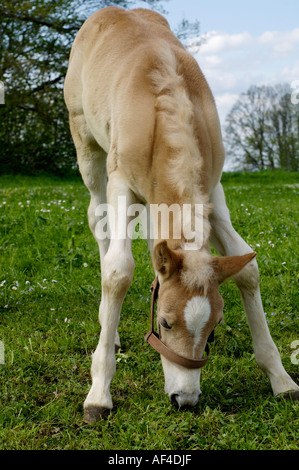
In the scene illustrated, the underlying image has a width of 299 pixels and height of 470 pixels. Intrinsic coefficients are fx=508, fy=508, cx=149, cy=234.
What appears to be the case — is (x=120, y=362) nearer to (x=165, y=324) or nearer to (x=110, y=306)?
(x=110, y=306)

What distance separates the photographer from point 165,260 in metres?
2.73

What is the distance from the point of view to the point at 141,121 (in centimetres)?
326

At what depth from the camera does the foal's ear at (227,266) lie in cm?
277

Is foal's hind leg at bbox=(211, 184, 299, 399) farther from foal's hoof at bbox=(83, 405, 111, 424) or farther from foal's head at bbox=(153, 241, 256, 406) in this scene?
foal's hoof at bbox=(83, 405, 111, 424)

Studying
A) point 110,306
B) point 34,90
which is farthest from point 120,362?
point 34,90

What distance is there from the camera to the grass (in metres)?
2.86

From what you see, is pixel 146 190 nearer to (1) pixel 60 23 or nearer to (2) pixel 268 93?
(1) pixel 60 23

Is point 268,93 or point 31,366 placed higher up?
point 268,93

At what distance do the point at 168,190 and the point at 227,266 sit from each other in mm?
556

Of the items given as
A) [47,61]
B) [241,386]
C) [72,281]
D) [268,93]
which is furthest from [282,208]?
[268,93]

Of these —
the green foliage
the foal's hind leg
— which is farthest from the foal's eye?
the green foliage

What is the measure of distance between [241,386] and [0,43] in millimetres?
18072

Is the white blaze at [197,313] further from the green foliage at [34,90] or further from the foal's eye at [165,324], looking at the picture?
the green foliage at [34,90]

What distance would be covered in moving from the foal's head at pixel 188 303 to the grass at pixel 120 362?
312 millimetres
